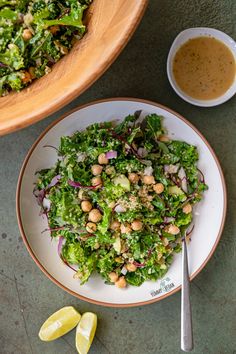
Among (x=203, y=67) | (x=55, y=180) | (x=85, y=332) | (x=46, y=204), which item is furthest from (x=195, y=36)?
(x=85, y=332)

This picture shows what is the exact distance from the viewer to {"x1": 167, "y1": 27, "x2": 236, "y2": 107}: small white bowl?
2.29 metres

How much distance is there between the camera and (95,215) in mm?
2186

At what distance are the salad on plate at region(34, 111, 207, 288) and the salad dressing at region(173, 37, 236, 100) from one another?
0.84 ft

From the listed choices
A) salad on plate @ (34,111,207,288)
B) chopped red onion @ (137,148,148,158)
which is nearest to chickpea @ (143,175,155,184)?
salad on plate @ (34,111,207,288)

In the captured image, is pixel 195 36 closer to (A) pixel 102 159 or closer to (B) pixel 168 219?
(A) pixel 102 159

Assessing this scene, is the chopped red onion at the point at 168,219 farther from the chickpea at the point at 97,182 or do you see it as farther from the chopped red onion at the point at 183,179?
the chickpea at the point at 97,182

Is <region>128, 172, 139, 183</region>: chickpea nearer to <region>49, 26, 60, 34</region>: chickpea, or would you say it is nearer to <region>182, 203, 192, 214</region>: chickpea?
<region>182, 203, 192, 214</region>: chickpea

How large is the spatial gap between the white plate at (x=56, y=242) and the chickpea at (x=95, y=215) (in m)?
0.28

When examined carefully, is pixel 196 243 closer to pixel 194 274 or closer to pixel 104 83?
pixel 194 274

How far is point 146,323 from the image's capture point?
246cm

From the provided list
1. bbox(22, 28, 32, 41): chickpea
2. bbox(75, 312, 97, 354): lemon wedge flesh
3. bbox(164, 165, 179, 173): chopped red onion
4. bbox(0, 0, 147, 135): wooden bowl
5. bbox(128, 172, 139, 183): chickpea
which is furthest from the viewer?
bbox(75, 312, 97, 354): lemon wedge flesh

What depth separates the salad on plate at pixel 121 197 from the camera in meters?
2.18

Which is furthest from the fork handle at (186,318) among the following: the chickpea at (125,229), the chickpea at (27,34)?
the chickpea at (27,34)

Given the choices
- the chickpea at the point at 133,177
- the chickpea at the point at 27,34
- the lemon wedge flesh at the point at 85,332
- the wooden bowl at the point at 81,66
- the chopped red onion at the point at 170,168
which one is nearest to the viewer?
the wooden bowl at the point at 81,66
